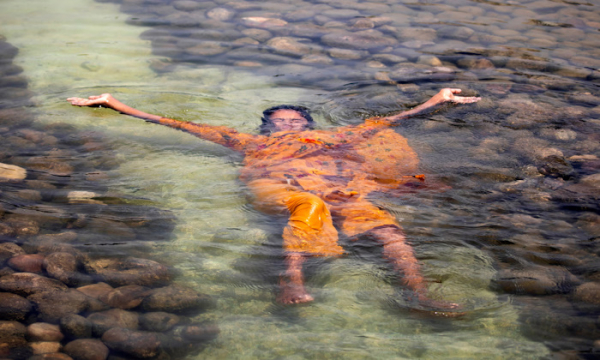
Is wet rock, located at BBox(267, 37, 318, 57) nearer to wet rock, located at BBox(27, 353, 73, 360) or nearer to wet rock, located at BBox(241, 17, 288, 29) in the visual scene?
wet rock, located at BBox(241, 17, 288, 29)

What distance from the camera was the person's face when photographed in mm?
4414

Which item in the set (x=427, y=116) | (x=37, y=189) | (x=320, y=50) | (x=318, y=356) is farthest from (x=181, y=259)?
(x=320, y=50)

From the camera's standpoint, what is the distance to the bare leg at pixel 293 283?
8.38ft

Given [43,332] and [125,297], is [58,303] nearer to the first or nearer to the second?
[43,332]

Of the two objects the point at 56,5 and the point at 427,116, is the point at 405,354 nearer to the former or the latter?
the point at 427,116

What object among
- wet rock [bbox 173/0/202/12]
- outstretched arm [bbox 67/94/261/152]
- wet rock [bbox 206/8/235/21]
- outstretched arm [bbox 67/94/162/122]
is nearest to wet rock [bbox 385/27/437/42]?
wet rock [bbox 206/8/235/21]

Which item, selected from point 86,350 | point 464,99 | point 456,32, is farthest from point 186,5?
point 86,350

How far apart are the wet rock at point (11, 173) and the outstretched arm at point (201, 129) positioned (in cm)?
106

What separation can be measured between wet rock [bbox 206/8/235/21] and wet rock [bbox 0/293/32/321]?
17.7 ft

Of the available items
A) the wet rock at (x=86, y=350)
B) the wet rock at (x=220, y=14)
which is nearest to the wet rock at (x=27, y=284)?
the wet rock at (x=86, y=350)

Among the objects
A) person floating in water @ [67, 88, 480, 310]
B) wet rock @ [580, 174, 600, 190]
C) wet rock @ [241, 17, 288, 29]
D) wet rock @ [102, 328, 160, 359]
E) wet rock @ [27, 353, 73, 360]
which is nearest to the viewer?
wet rock @ [27, 353, 73, 360]

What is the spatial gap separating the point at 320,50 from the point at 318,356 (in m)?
4.69

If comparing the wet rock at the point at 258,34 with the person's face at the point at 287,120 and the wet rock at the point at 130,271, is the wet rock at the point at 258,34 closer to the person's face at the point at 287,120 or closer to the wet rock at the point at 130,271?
the person's face at the point at 287,120

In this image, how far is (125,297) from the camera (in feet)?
8.18
